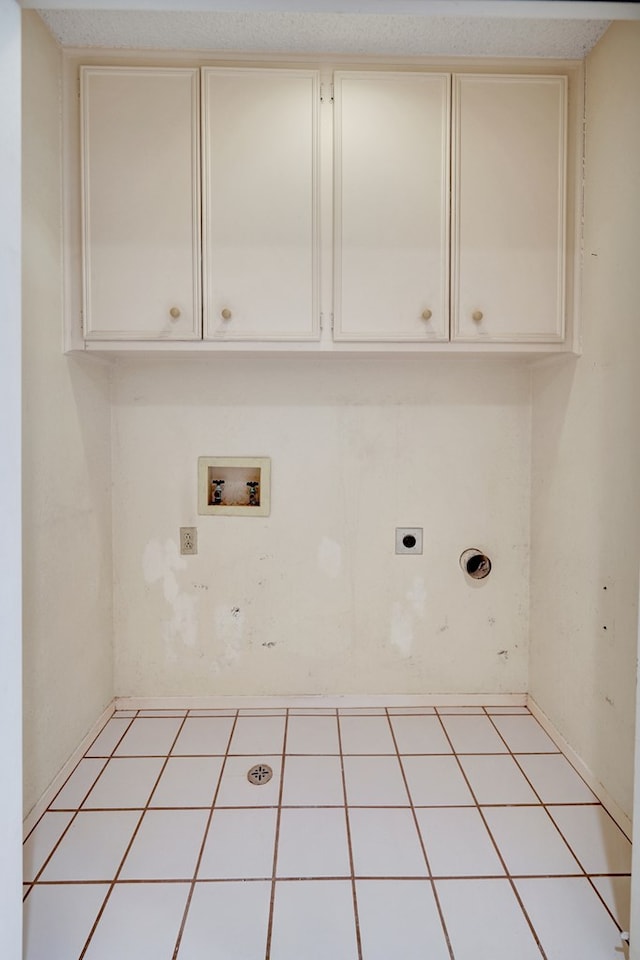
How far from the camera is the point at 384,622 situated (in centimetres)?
194

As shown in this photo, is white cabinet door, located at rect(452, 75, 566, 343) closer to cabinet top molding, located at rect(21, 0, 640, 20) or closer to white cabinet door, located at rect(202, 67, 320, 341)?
white cabinet door, located at rect(202, 67, 320, 341)

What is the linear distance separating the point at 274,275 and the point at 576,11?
2.83 feet

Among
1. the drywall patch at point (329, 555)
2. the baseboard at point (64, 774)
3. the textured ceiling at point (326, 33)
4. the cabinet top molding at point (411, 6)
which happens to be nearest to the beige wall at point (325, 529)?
the drywall patch at point (329, 555)

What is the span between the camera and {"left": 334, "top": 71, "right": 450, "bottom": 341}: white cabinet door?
150cm

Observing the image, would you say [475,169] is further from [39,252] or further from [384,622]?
[384,622]

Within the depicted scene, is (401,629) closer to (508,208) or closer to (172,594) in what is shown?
(172,594)

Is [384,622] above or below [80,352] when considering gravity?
below

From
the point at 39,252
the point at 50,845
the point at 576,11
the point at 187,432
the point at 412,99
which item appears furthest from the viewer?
the point at 187,432

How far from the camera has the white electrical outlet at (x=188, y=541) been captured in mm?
1913

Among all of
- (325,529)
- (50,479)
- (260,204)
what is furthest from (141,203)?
(325,529)

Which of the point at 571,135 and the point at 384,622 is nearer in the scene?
the point at 571,135

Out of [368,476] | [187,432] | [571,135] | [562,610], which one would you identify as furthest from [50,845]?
[571,135]

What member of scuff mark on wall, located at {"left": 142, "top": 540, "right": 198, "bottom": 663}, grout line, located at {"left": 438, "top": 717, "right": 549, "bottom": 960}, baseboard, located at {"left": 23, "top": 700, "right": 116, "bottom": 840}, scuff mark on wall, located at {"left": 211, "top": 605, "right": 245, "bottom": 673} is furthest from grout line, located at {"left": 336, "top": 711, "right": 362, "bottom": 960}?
baseboard, located at {"left": 23, "top": 700, "right": 116, "bottom": 840}

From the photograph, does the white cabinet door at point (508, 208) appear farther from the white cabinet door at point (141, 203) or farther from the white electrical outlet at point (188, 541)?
the white electrical outlet at point (188, 541)
